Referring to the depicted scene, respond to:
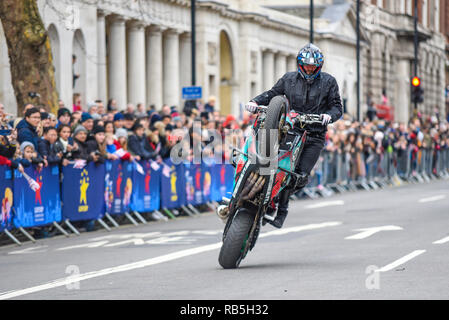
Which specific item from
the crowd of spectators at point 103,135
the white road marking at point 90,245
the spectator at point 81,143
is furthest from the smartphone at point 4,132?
the spectator at point 81,143

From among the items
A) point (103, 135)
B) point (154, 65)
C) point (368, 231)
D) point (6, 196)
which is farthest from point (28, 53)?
Answer: point (154, 65)

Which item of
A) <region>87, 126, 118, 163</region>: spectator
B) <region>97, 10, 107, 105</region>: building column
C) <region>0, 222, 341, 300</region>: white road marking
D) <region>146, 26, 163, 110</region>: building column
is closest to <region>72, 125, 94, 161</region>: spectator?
<region>87, 126, 118, 163</region>: spectator

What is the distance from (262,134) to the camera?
11836mm

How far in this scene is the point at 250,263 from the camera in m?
13.1

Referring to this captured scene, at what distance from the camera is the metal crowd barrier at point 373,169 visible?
31.8 meters

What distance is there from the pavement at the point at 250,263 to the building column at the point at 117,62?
22265mm

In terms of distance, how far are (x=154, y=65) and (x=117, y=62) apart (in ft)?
16.6

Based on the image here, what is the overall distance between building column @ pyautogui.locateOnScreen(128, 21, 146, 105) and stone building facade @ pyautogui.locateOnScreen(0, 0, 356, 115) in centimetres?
4

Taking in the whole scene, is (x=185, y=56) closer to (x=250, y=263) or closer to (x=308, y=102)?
(x=250, y=263)

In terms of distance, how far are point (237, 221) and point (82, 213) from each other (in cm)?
768

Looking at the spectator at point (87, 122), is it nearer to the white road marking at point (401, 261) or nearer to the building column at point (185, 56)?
the white road marking at point (401, 261)
